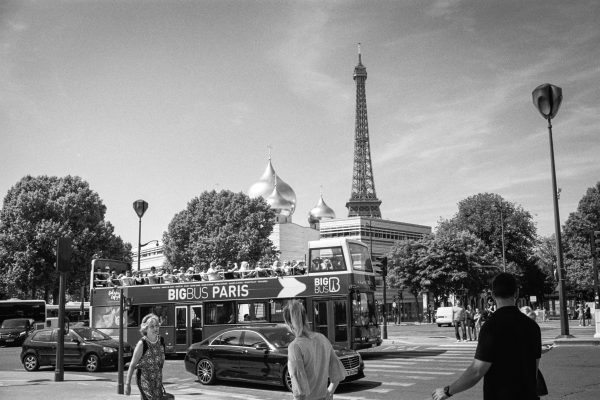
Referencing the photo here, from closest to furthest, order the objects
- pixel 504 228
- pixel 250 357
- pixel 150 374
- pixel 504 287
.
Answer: pixel 504 287 < pixel 150 374 < pixel 250 357 < pixel 504 228

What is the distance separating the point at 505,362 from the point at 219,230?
51812 millimetres

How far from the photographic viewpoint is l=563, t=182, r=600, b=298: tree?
53812mm

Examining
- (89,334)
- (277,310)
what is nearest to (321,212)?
(277,310)

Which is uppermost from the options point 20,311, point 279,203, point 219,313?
point 279,203

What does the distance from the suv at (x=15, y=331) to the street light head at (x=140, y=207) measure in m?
13.9

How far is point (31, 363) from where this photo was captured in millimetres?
19375

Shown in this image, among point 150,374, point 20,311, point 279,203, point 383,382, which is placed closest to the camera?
point 150,374

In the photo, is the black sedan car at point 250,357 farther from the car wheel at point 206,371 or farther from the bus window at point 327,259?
the bus window at point 327,259

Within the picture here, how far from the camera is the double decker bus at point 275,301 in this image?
19906 mm

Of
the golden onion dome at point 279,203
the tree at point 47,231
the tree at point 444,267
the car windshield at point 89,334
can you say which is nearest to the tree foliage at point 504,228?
the tree at point 444,267

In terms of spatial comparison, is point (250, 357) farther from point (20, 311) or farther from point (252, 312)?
point (20, 311)

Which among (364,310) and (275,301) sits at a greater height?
(275,301)

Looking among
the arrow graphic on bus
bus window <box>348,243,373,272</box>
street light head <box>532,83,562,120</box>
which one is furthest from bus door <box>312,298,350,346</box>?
street light head <box>532,83,562,120</box>

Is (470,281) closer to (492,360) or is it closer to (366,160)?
(492,360)
